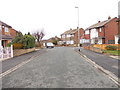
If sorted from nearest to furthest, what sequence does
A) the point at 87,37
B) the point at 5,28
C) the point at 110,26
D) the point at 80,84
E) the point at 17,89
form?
the point at 17,89 → the point at 80,84 → the point at 5,28 → the point at 110,26 → the point at 87,37

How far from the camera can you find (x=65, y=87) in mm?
4867

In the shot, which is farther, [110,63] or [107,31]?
[107,31]

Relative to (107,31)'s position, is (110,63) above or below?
below

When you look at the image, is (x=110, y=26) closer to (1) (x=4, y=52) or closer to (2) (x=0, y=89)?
(1) (x=4, y=52)

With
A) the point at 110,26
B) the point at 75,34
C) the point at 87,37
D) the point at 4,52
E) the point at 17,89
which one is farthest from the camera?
the point at 75,34

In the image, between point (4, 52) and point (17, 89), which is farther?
point (4, 52)

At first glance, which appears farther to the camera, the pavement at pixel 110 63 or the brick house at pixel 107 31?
the brick house at pixel 107 31

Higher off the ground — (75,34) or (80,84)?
(75,34)

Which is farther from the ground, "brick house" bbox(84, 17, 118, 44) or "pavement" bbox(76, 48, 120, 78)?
"brick house" bbox(84, 17, 118, 44)

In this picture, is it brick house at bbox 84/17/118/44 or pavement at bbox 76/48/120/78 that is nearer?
pavement at bbox 76/48/120/78

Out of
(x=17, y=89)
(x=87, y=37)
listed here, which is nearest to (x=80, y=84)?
(x=17, y=89)

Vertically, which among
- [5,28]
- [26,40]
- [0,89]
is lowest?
[0,89]

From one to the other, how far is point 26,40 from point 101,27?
22.7 metres

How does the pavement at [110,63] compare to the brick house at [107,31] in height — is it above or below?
below
